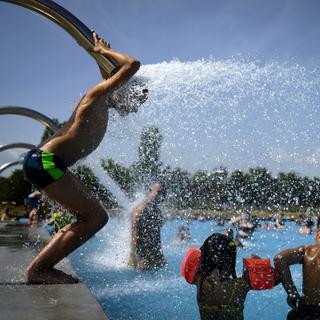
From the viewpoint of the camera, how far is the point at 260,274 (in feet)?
10.3

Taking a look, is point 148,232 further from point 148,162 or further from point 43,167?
point 43,167

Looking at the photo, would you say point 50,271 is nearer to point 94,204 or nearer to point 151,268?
point 94,204

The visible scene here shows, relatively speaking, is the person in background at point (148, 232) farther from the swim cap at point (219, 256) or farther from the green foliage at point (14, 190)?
the green foliage at point (14, 190)

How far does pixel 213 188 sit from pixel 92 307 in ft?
62.3

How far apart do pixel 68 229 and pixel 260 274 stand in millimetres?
1491

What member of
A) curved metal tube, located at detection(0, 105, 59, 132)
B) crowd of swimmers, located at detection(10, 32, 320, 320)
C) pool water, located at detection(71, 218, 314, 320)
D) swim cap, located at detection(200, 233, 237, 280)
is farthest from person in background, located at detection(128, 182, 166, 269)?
curved metal tube, located at detection(0, 105, 59, 132)

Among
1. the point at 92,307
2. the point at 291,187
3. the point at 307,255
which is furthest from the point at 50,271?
the point at 291,187

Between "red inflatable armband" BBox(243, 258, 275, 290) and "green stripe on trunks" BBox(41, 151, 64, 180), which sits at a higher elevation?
"green stripe on trunks" BBox(41, 151, 64, 180)

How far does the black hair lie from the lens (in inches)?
131

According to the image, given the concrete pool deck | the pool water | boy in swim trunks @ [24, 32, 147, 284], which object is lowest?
the pool water

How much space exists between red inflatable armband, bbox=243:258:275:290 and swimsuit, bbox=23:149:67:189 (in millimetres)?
1553

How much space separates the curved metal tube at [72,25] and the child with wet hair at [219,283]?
1.67 m

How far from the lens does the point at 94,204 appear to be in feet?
11.6

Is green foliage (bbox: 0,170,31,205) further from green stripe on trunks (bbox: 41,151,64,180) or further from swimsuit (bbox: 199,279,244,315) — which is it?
swimsuit (bbox: 199,279,244,315)
